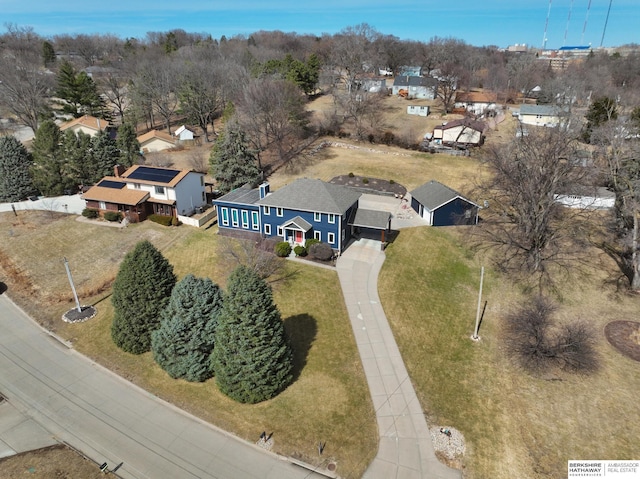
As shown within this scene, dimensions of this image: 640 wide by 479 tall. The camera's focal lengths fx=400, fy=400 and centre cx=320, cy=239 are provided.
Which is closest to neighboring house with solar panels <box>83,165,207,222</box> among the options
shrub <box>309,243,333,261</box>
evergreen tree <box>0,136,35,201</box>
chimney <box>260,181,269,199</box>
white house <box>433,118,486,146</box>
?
chimney <box>260,181,269,199</box>

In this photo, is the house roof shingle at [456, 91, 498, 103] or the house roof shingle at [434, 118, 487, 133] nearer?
the house roof shingle at [434, 118, 487, 133]

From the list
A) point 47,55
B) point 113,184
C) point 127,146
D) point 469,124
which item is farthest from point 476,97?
point 47,55

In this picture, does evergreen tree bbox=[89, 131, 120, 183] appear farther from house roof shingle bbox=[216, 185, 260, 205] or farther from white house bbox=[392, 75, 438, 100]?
white house bbox=[392, 75, 438, 100]

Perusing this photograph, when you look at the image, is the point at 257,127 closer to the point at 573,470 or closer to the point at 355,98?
the point at 355,98

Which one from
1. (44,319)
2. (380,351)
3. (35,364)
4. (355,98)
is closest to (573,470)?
(380,351)

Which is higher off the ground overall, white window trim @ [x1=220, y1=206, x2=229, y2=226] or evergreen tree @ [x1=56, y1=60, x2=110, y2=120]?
evergreen tree @ [x1=56, y1=60, x2=110, y2=120]

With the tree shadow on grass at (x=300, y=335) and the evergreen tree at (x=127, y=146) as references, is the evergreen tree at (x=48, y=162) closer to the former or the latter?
the evergreen tree at (x=127, y=146)
